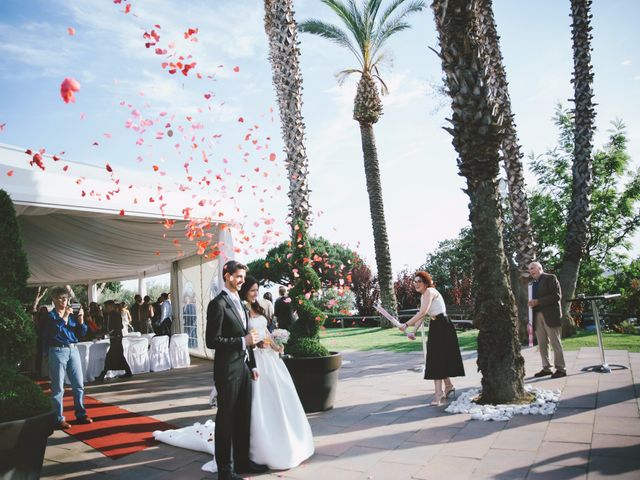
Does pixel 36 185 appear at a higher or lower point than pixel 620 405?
higher

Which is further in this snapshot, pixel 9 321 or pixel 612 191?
pixel 612 191

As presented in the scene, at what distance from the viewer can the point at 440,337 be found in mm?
5605

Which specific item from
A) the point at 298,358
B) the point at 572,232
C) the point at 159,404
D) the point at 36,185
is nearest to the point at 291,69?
the point at 36,185

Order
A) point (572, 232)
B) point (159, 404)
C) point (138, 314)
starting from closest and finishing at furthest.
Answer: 1. point (159, 404)
2. point (572, 232)
3. point (138, 314)

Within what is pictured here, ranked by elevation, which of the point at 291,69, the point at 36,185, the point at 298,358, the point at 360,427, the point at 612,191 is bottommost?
the point at 360,427

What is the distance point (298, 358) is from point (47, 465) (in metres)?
3.00

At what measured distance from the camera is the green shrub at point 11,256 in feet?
14.5

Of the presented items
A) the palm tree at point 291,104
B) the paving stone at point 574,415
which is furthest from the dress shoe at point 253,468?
the palm tree at point 291,104

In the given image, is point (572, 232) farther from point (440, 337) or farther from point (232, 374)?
point (232, 374)

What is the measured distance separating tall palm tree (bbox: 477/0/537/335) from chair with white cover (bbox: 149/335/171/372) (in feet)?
30.8

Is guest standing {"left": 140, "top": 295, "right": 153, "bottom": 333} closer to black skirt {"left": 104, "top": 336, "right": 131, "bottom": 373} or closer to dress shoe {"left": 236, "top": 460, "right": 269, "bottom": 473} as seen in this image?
black skirt {"left": 104, "top": 336, "right": 131, "bottom": 373}

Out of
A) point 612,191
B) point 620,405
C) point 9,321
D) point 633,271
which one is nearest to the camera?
point 9,321

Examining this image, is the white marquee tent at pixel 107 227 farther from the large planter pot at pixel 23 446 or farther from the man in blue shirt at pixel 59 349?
the large planter pot at pixel 23 446

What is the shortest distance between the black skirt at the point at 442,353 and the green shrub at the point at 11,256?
4935 mm
